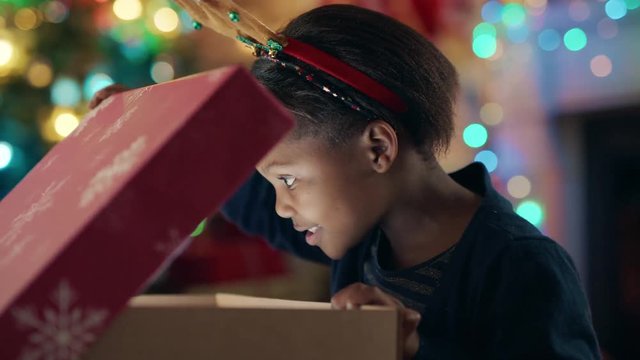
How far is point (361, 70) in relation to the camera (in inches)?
33.5

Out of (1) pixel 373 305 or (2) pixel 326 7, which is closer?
(1) pixel 373 305

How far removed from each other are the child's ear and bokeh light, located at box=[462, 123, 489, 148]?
5.90ft

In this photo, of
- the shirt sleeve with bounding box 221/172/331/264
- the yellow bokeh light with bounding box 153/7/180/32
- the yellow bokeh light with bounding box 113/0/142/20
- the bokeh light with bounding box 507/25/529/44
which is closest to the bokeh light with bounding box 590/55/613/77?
the bokeh light with bounding box 507/25/529/44

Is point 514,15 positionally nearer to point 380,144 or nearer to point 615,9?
point 615,9

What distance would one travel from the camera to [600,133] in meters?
2.54

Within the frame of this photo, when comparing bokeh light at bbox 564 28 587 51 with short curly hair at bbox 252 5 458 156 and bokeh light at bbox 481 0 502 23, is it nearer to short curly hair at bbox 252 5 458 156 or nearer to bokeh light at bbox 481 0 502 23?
bokeh light at bbox 481 0 502 23

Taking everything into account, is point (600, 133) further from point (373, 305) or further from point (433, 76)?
point (373, 305)

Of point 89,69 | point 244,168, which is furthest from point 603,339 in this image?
point 244,168

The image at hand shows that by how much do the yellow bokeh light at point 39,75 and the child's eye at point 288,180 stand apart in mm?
1456

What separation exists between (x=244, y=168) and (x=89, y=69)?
5.92ft

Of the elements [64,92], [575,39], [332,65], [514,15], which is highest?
[514,15]

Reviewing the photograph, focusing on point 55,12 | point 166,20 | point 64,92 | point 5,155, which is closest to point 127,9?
point 166,20

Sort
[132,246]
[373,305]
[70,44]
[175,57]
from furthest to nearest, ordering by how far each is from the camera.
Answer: [175,57], [70,44], [373,305], [132,246]

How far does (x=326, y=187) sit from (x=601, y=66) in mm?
1922
